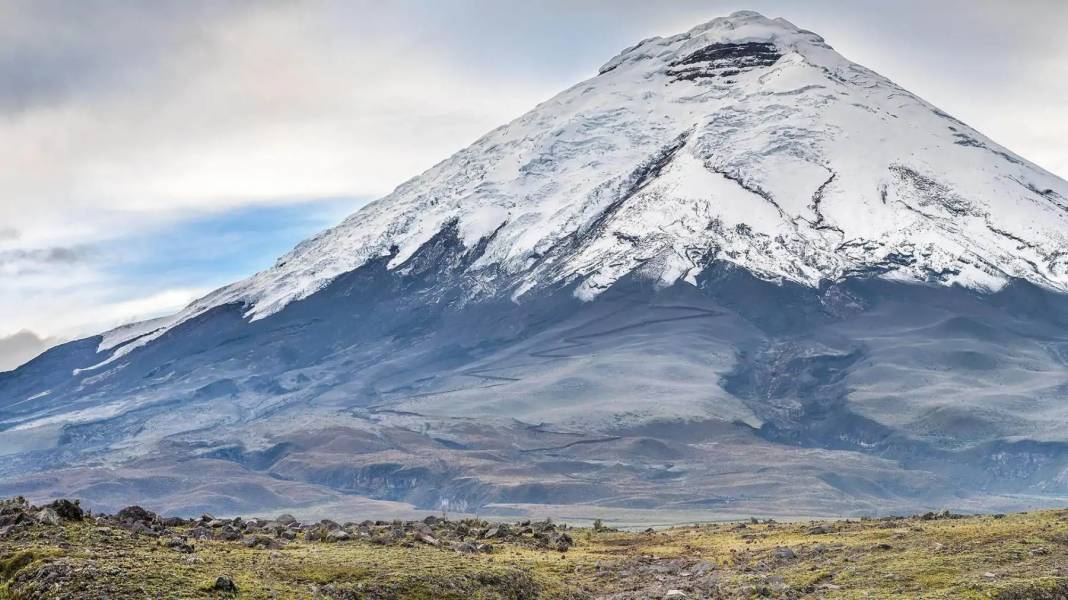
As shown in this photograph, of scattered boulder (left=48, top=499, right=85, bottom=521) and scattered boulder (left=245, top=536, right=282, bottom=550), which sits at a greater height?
scattered boulder (left=48, top=499, right=85, bottom=521)

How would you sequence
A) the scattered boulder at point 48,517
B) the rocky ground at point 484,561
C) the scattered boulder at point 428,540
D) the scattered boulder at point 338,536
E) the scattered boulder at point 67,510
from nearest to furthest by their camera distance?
the rocky ground at point 484,561 → the scattered boulder at point 48,517 → the scattered boulder at point 67,510 → the scattered boulder at point 428,540 → the scattered boulder at point 338,536

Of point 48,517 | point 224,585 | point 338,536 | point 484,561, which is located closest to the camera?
point 224,585

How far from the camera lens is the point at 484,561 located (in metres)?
46.8

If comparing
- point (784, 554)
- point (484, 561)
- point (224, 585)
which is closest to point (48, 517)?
point (224, 585)

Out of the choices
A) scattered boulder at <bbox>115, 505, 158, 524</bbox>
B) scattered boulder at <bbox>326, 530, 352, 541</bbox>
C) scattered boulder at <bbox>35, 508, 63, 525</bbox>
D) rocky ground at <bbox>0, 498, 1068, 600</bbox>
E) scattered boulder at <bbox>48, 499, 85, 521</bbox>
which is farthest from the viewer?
scattered boulder at <bbox>326, 530, 352, 541</bbox>

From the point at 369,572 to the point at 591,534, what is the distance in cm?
2507

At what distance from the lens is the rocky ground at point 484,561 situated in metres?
37.8

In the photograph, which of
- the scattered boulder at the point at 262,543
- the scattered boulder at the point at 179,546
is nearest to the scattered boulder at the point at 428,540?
the scattered boulder at the point at 262,543

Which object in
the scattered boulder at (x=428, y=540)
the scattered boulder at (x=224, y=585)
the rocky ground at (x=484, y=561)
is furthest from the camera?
the scattered boulder at (x=428, y=540)

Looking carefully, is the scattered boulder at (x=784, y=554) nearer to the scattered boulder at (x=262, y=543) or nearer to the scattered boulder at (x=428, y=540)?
the scattered boulder at (x=428, y=540)

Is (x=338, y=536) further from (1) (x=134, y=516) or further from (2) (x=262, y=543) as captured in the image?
(1) (x=134, y=516)

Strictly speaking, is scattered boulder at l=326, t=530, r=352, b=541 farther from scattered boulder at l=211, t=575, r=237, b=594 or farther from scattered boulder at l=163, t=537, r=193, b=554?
scattered boulder at l=211, t=575, r=237, b=594

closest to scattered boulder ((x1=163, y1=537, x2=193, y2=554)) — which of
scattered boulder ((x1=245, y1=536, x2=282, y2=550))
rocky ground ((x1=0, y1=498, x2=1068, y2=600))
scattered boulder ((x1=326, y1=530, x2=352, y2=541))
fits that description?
rocky ground ((x1=0, y1=498, x2=1068, y2=600))

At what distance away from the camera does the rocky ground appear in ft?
124
